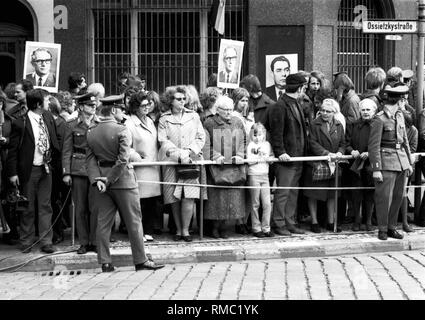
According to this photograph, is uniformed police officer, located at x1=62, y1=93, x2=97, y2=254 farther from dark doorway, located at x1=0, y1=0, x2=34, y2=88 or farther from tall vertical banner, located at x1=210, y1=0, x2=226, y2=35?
dark doorway, located at x1=0, y1=0, x2=34, y2=88

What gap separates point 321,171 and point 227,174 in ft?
4.15

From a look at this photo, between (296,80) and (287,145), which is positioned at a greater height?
(296,80)

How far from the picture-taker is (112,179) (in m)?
9.47

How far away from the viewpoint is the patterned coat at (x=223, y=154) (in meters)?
11.2

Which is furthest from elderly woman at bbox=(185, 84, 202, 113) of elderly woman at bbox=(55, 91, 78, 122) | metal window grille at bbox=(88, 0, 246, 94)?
metal window grille at bbox=(88, 0, 246, 94)

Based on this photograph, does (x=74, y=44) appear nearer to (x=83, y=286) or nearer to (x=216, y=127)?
(x=216, y=127)

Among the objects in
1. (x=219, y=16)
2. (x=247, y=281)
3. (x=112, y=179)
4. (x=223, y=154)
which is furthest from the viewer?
(x=219, y=16)

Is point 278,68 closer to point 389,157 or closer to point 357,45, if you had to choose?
point 357,45

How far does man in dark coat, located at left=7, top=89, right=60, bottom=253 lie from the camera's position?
10.7 metres

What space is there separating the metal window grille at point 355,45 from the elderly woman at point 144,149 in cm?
776

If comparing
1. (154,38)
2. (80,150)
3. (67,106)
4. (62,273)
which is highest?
(154,38)

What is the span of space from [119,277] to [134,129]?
7.79ft

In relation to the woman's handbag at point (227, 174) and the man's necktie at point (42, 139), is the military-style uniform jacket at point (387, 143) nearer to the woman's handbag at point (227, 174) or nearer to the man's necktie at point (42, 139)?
the woman's handbag at point (227, 174)

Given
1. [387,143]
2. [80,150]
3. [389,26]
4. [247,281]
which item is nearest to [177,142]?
[80,150]
